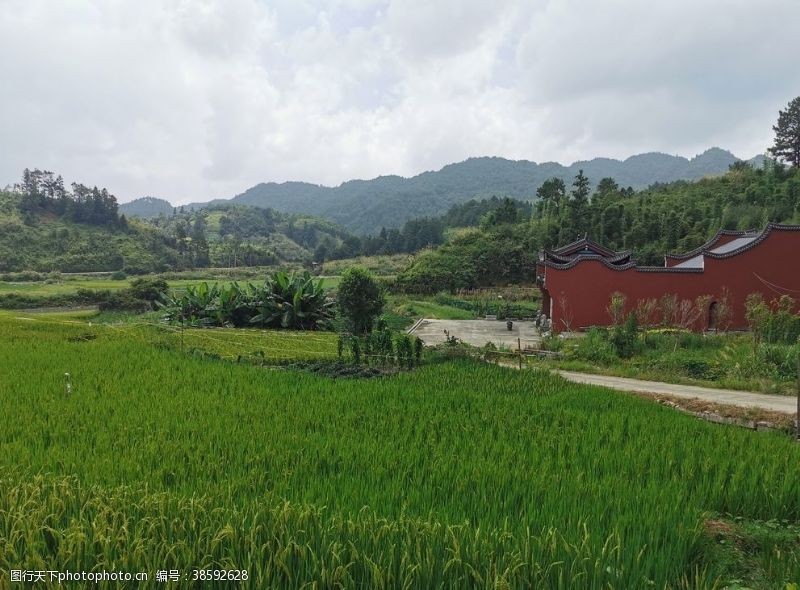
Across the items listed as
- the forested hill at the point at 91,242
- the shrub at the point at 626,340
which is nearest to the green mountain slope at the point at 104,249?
the forested hill at the point at 91,242

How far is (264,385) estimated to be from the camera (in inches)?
301

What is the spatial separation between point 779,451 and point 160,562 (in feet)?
18.4

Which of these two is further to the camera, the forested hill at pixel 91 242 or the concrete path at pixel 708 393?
the forested hill at pixel 91 242

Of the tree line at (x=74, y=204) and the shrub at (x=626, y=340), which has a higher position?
the tree line at (x=74, y=204)

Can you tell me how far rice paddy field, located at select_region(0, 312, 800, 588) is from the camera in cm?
244

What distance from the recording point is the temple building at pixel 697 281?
17.9m

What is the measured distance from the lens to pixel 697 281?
18.4 m

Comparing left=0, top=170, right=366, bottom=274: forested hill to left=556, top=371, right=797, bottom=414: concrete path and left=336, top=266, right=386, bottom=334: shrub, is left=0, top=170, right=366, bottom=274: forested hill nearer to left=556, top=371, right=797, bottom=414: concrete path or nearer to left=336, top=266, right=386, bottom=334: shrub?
left=336, top=266, right=386, bottom=334: shrub

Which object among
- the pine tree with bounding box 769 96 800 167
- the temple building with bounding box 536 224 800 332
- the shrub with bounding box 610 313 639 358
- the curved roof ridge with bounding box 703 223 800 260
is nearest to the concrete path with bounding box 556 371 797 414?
the shrub with bounding box 610 313 639 358

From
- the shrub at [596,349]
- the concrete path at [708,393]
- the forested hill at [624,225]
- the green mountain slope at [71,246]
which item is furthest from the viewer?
the green mountain slope at [71,246]

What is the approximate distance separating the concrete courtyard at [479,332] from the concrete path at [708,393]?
559cm

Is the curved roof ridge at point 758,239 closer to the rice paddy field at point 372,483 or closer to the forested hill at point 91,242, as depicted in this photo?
the rice paddy field at point 372,483

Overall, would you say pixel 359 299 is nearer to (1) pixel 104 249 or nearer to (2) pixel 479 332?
(2) pixel 479 332

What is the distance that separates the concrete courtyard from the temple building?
1941 mm
